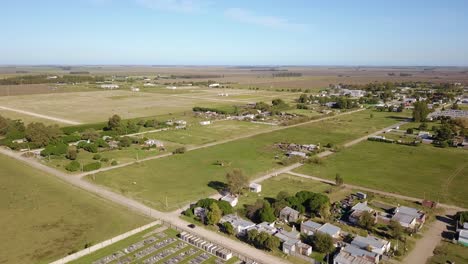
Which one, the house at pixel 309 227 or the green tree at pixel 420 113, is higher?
the green tree at pixel 420 113

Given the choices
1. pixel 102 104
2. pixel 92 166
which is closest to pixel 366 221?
pixel 92 166

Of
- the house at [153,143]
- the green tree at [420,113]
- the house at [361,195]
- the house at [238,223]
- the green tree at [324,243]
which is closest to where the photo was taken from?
the green tree at [324,243]

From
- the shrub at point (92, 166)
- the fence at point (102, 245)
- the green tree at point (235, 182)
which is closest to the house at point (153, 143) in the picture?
the shrub at point (92, 166)

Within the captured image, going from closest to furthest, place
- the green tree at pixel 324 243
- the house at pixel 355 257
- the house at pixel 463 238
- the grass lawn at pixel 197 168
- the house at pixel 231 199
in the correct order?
the house at pixel 355 257 < the green tree at pixel 324 243 < the house at pixel 463 238 < the house at pixel 231 199 < the grass lawn at pixel 197 168

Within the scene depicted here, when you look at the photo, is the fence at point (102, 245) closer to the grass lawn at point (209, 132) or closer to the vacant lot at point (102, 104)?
the grass lawn at point (209, 132)

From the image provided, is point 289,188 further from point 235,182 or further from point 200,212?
point 200,212

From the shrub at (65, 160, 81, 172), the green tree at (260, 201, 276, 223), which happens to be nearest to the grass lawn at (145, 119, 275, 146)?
the shrub at (65, 160, 81, 172)

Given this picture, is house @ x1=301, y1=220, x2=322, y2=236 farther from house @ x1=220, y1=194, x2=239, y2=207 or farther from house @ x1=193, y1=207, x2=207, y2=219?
house @ x1=193, y1=207, x2=207, y2=219
